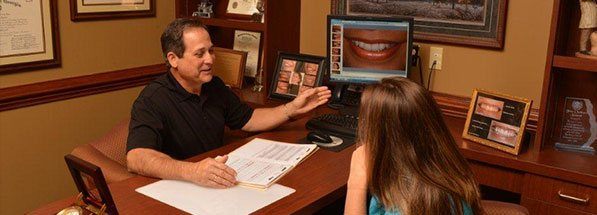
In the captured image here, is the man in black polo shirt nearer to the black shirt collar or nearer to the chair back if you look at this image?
the black shirt collar

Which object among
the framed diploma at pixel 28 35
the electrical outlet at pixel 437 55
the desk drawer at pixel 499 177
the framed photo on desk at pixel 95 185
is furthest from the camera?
the electrical outlet at pixel 437 55

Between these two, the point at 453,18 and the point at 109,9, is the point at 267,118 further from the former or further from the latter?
the point at 109,9

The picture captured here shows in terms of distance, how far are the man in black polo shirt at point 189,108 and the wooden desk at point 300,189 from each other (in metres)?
0.23

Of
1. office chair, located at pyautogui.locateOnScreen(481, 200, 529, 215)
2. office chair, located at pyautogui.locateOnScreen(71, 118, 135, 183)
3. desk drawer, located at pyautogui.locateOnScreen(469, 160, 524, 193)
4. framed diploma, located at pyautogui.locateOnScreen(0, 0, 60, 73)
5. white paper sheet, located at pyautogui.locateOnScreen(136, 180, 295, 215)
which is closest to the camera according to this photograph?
white paper sheet, located at pyautogui.locateOnScreen(136, 180, 295, 215)

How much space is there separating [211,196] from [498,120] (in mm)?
1243

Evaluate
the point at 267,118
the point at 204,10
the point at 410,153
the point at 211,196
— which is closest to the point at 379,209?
the point at 410,153

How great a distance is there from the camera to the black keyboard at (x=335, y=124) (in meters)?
2.45

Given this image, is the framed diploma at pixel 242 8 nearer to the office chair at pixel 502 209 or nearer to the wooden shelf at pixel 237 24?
the wooden shelf at pixel 237 24

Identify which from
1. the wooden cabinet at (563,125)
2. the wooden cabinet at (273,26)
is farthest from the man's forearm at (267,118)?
the wooden cabinet at (563,125)

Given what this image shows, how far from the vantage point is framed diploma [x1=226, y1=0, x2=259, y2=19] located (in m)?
3.44

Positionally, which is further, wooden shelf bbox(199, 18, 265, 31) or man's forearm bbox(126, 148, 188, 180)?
wooden shelf bbox(199, 18, 265, 31)

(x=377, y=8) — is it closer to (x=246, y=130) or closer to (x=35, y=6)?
(x=246, y=130)

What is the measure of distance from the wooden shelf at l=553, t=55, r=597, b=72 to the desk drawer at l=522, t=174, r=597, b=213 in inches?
16.5

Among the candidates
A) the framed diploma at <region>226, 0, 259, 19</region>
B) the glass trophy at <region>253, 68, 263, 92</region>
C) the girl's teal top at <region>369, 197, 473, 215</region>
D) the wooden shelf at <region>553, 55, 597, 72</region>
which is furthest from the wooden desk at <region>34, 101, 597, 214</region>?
the framed diploma at <region>226, 0, 259, 19</region>
